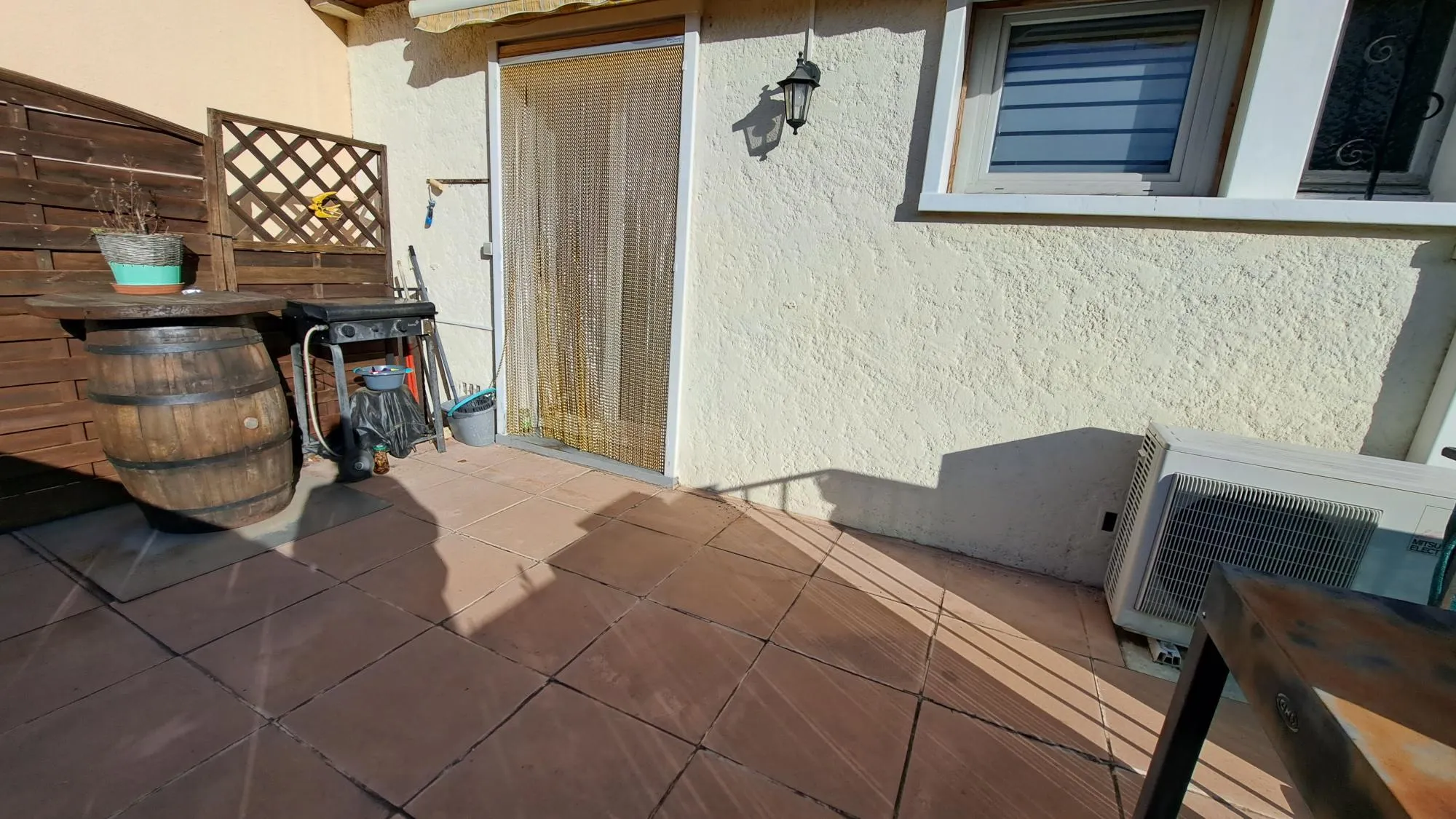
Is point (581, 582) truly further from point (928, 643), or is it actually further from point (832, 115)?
point (832, 115)

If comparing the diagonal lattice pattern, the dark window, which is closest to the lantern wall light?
the dark window

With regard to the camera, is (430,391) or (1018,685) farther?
(430,391)

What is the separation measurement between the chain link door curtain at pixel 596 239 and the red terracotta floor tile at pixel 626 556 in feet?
2.57

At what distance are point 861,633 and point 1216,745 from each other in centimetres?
112

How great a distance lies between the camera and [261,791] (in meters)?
1.42

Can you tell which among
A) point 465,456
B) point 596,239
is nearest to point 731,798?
point 596,239

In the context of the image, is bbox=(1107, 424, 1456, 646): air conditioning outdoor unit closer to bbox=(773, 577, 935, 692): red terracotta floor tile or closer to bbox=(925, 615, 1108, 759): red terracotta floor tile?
bbox=(925, 615, 1108, 759): red terracotta floor tile

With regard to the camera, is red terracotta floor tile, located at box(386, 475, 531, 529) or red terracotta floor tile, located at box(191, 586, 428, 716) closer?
red terracotta floor tile, located at box(191, 586, 428, 716)

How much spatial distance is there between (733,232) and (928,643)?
2236mm

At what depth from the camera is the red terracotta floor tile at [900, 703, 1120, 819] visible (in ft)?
4.88

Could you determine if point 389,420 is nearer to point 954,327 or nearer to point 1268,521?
point 954,327

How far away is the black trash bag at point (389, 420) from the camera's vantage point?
353 centimetres

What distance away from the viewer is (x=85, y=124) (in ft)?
8.63

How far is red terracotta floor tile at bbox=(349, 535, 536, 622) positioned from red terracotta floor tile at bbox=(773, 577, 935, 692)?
1.25m
